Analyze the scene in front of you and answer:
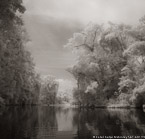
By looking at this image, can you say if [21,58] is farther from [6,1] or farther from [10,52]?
[6,1]

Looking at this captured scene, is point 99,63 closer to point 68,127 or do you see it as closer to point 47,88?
point 68,127

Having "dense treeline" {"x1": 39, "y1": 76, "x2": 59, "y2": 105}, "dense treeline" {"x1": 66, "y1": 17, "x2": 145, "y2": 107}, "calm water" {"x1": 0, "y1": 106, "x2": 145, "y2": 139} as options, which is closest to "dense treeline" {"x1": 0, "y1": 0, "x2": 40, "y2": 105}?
"calm water" {"x1": 0, "y1": 106, "x2": 145, "y2": 139}

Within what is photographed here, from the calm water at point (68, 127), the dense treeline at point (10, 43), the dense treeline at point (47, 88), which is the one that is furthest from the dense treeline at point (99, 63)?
the dense treeline at point (47, 88)

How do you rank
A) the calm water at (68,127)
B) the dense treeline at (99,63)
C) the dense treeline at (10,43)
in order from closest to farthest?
the calm water at (68,127) < the dense treeline at (10,43) < the dense treeline at (99,63)

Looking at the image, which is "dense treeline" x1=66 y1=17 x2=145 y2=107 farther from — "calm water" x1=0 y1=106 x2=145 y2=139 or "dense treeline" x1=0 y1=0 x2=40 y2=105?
"calm water" x1=0 y1=106 x2=145 y2=139

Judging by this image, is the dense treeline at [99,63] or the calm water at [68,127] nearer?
the calm water at [68,127]

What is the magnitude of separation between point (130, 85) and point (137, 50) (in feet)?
19.7

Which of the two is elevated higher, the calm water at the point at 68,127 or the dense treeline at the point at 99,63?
the dense treeline at the point at 99,63

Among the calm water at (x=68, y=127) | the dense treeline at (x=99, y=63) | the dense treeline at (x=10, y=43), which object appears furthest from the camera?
the dense treeline at (x=99, y=63)

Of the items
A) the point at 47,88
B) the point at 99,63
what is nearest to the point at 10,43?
the point at 99,63

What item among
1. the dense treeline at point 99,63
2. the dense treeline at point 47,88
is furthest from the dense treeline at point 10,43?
the dense treeline at point 47,88

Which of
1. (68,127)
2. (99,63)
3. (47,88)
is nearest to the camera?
(68,127)

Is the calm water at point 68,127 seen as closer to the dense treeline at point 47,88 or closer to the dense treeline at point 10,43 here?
the dense treeline at point 10,43

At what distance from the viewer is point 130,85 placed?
3275 centimetres
